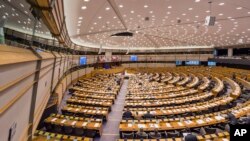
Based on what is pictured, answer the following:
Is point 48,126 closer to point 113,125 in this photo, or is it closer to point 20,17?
point 113,125

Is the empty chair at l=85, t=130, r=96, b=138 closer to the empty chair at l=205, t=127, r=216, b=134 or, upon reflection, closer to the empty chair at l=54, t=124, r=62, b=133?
the empty chair at l=54, t=124, r=62, b=133

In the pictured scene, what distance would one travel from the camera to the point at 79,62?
27172mm

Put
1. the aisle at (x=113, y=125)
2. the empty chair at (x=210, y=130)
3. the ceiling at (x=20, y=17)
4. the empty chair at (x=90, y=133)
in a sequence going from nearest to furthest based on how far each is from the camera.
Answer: the ceiling at (x=20, y=17)
the empty chair at (x=210, y=130)
the empty chair at (x=90, y=133)
the aisle at (x=113, y=125)

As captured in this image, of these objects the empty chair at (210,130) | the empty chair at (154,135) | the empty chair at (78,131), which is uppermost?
the empty chair at (210,130)

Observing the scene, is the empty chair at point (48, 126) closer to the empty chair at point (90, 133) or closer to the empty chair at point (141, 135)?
the empty chair at point (90, 133)

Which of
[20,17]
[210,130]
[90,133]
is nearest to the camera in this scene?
[20,17]

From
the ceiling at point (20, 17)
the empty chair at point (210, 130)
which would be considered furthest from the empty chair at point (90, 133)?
the ceiling at point (20, 17)

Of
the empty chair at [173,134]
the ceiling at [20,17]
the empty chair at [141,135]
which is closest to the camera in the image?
the ceiling at [20,17]

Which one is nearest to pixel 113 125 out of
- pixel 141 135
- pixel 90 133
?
pixel 90 133

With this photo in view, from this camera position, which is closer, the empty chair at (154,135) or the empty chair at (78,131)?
the empty chair at (154,135)

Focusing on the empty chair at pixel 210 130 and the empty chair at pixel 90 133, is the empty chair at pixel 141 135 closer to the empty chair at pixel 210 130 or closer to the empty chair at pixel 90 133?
the empty chair at pixel 90 133

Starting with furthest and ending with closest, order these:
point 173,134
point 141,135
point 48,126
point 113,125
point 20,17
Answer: point 113,125 → point 48,126 → point 173,134 → point 141,135 → point 20,17

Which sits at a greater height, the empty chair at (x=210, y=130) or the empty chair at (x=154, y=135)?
the empty chair at (x=210, y=130)

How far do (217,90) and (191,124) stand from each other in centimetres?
910
